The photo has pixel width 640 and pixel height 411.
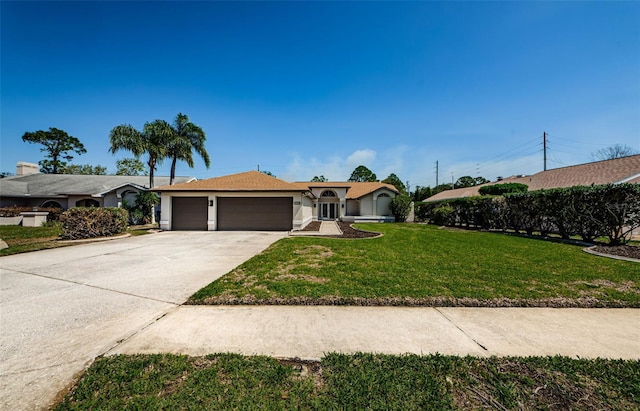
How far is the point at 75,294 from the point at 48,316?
0.99m

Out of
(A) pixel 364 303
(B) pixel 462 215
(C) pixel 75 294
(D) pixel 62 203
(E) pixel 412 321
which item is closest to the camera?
(E) pixel 412 321

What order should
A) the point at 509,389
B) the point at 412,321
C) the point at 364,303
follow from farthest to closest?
the point at 364,303 → the point at 412,321 → the point at 509,389

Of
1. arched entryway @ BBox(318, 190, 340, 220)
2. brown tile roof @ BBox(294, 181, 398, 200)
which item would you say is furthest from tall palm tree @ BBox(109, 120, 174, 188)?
arched entryway @ BBox(318, 190, 340, 220)

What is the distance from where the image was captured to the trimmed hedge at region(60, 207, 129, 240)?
446 inches

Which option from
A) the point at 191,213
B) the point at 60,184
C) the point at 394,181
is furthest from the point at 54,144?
the point at 394,181

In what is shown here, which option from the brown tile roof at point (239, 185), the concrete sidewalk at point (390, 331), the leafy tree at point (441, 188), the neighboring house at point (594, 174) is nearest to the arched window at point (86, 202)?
the brown tile roof at point (239, 185)

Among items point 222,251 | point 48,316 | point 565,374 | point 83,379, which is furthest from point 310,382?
point 222,251

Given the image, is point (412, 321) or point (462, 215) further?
point (462, 215)

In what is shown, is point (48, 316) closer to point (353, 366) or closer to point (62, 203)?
point (353, 366)

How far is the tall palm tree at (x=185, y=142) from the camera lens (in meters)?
20.7

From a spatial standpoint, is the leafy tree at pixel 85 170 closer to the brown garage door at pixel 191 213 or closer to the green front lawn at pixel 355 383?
the brown garage door at pixel 191 213

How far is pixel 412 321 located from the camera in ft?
11.5

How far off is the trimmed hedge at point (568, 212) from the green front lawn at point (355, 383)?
10.9 meters

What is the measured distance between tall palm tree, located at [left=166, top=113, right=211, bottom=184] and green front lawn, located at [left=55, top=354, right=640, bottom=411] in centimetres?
2170
